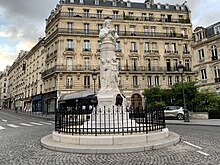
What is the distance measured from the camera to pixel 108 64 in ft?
32.5

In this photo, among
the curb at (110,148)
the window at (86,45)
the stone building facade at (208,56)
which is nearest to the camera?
the curb at (110,148)

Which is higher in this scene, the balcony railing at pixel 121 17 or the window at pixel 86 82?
the balcony railing at pixel 121 17

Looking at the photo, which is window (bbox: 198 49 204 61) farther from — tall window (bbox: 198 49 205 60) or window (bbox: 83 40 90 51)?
window (bbox: 83 40 90 51)

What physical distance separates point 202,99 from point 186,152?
17458 mm

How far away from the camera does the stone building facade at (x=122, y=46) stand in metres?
33.1

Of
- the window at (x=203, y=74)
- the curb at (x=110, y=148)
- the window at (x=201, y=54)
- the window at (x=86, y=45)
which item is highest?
the window at (x=86, y=45)

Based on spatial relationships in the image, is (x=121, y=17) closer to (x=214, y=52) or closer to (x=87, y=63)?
(x=87, y=63)

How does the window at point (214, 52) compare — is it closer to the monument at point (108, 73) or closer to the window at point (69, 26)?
the window at point (69, 26)

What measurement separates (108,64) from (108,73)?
1.48 ft

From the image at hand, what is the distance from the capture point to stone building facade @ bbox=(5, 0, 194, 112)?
33.1 m

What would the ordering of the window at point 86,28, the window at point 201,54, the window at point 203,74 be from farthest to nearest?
the window at point 86,28
the window at point 201,54
the window at point 203,74

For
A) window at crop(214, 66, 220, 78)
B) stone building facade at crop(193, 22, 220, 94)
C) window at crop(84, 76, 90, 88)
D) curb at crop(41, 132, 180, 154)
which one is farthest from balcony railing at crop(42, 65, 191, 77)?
curb at crop(41, 132, 180, 154)

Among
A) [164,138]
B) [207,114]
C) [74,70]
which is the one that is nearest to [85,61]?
[74,70]

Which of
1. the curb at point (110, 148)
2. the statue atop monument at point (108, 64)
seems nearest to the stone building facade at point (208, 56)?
the statue atop monument at point (108, 64)
